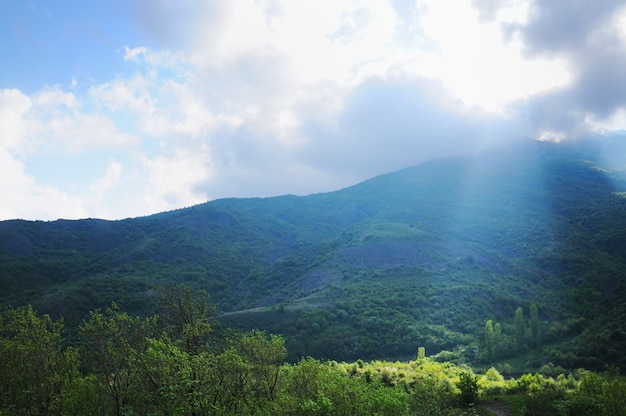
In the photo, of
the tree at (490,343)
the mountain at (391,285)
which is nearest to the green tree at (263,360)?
the mountain at (391,285)

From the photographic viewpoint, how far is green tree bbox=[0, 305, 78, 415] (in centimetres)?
2923

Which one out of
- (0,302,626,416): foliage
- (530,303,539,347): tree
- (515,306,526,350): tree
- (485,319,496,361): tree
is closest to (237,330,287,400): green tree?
(0,302,626,416): foliage

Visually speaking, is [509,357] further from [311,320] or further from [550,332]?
[311,320]

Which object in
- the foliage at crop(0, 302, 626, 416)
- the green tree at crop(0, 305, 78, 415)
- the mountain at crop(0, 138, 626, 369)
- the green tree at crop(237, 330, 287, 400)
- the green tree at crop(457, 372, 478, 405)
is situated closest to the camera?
the foliage at crop(0, 302, 626, 416)

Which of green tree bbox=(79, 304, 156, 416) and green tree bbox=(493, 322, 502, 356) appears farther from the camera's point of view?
green tree bbox=(493, 322, 502, 356)

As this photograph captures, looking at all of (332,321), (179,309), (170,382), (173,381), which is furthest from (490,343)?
(170,382)

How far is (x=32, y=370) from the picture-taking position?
30422mm

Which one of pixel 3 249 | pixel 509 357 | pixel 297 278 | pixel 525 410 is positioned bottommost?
pixel 509 357

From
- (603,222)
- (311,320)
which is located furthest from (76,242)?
(603,222)

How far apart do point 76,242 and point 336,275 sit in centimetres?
12712

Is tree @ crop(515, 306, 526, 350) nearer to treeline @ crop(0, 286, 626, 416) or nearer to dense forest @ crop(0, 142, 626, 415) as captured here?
dense forest @ crop(0, 142, 626, 415)

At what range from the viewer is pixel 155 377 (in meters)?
26.9

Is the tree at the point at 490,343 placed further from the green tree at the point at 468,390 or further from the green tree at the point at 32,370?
the green tree at the point at 32,370

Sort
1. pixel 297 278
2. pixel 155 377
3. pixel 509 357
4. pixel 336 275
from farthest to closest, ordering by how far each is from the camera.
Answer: pixel 297 278
pixel 336 275
pixel 509 357
pixel 155 377
